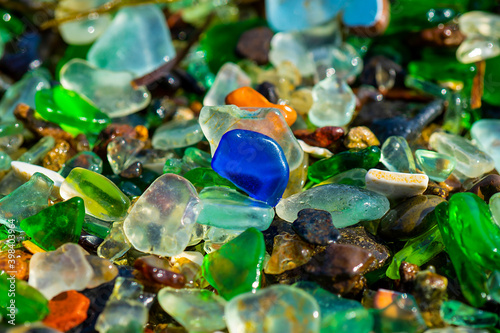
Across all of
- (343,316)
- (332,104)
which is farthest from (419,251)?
(332,104)

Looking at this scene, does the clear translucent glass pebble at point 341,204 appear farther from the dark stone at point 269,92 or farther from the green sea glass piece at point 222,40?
the green sea glass piece at point 222,40

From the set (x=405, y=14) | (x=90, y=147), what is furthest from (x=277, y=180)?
(x=405, y=14)

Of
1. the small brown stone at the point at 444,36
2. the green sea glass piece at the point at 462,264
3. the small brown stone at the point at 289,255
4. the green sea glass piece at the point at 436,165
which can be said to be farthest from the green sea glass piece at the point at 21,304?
the small brown stone at the point at 444,36

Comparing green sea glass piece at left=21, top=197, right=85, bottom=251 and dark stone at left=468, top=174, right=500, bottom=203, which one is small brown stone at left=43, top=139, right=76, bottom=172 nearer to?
green sea glass piece at left=21, top=197, right=85, bottom=251

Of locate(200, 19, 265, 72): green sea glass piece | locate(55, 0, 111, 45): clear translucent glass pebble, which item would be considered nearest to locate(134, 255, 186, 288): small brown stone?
locate(200, 19, 265, 72): green sea glass piece

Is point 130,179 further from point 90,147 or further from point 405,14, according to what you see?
point 405,14

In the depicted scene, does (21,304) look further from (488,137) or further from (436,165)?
(488,137)
